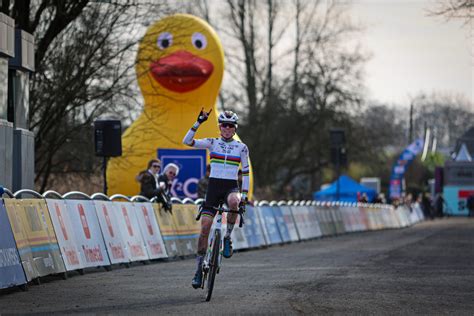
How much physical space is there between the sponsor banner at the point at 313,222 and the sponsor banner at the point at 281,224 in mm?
3504

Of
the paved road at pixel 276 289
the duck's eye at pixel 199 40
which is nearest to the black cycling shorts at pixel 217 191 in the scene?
the paved road at pixel 276 289

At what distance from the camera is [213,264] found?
12.7 m

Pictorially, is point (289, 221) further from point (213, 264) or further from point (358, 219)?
point (213, 264)

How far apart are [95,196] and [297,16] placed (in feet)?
131

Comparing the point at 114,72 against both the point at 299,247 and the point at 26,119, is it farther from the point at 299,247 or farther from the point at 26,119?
the point at 26,119

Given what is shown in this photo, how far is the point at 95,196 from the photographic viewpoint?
58.4 ft

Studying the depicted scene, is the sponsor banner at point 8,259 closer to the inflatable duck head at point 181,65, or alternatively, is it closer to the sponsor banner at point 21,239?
the sponsor banner at point 21,239

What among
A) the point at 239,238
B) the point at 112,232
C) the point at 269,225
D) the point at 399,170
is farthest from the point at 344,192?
the point at 112,232

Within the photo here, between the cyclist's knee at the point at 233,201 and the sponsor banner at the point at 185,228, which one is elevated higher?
the cyclist's knee at the point at 233,201

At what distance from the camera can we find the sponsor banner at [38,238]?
13953 millimetres

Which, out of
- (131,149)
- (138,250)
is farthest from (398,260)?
(131,149)

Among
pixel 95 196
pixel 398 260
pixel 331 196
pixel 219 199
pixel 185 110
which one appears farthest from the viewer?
pixel 331 196

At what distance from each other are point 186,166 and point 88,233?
1300 centimetres

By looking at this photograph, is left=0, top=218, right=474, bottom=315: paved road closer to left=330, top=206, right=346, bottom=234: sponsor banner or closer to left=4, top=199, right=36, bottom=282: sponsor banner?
left=4, top=199, right=36, bottom=282: sponsor banner
